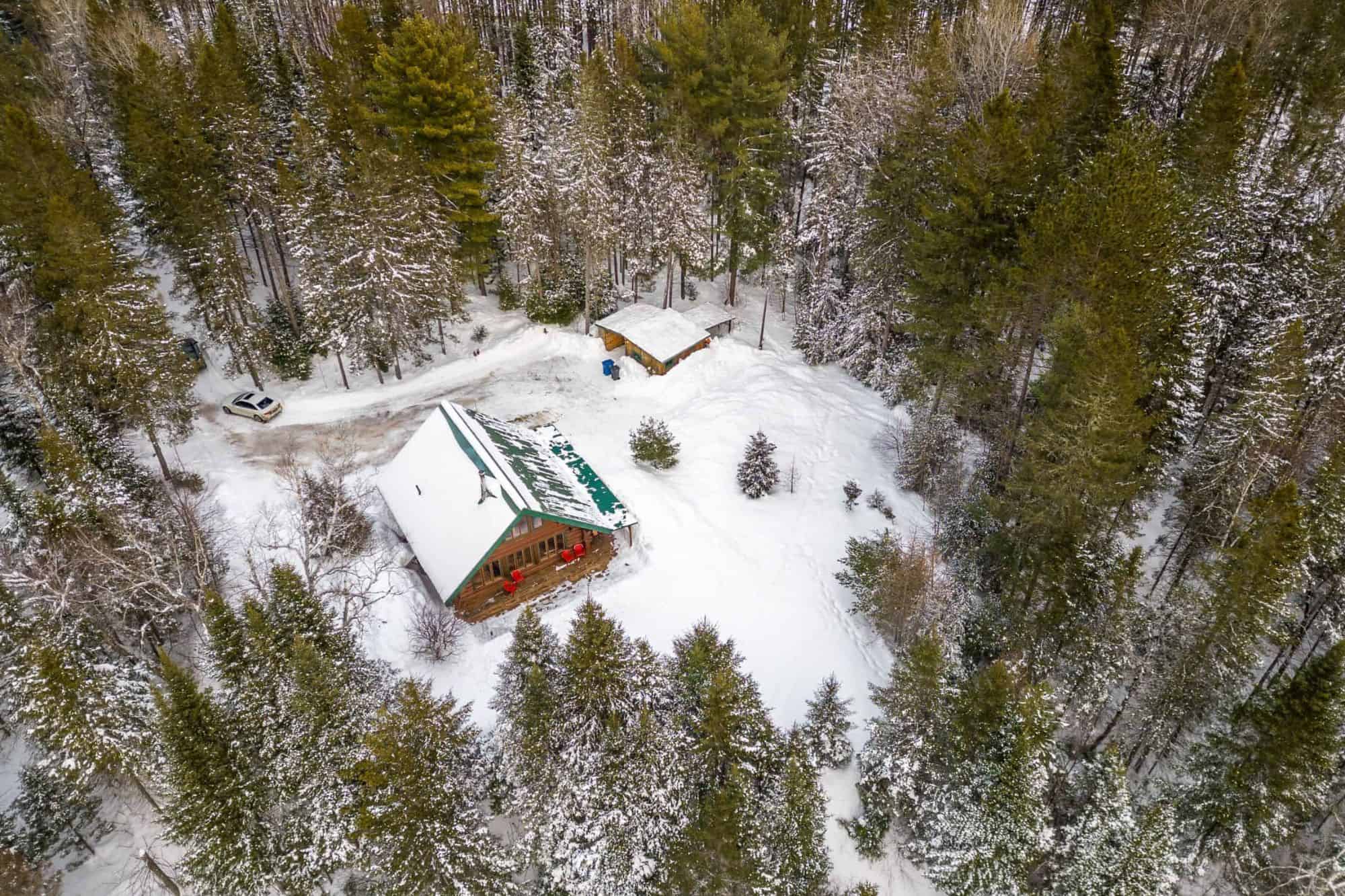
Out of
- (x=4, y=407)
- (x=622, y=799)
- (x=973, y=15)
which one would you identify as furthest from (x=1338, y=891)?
(x=4, y=407)

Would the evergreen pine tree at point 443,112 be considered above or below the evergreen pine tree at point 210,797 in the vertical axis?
above

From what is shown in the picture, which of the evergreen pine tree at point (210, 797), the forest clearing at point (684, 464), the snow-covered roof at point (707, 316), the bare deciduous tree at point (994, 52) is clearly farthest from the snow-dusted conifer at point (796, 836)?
the bare deciduous tree at point (994, 52)

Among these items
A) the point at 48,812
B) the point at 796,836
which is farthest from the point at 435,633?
the point at 796,836

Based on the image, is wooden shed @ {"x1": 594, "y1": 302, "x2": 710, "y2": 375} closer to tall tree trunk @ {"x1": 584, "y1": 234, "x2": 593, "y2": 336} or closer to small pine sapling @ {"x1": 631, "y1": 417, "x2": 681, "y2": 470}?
tall tree trunk @ {"x1": 584, "y1": 234, "x2": 593, "y2": 336}

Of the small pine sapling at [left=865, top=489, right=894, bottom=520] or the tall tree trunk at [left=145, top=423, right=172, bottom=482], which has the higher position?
the tall tree trunk at [left=145, top=423, right=172, bottom=482]

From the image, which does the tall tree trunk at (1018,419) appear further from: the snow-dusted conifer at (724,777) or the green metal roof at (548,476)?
the green metal roof at (548,476)

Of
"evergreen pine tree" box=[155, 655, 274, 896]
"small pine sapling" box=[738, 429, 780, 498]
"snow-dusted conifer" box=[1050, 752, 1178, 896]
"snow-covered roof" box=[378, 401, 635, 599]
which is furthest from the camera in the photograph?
"small pine sapling" box=[738, 429, 780, 498]

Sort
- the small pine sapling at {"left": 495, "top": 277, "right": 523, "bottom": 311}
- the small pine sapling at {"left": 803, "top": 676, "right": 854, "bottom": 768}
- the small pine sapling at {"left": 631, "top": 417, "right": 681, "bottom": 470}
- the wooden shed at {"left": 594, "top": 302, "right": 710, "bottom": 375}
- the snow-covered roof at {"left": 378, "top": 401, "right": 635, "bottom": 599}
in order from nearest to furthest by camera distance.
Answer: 1. the small pine sapling at {"left": 803, "top": 676, "right": 854, "bottom": 768}
2. the snow-covered roof at {"left": 378, "top": 401, "right": 635, "bottom": 599}
3. the small pine sapling at {"left": 631, "top": 417, "right": 681, "bottom": 470}
4. the wooden shed at {"left": 594, "top": 302, "right": 710, "bottom": 375}
5. the small pine sapling at {"left": 495, "top": 277, "right": 523, "bottom": 311}

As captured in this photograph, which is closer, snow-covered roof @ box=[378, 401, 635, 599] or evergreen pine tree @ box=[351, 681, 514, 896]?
evergreen pine tree @ box=[351, 681, 514, 896]

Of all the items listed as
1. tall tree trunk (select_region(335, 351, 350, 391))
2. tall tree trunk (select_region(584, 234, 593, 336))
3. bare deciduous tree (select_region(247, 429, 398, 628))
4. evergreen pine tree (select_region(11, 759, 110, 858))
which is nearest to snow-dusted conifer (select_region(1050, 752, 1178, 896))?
bare deciduous tree (select_region(247, 429, 398, 628))
